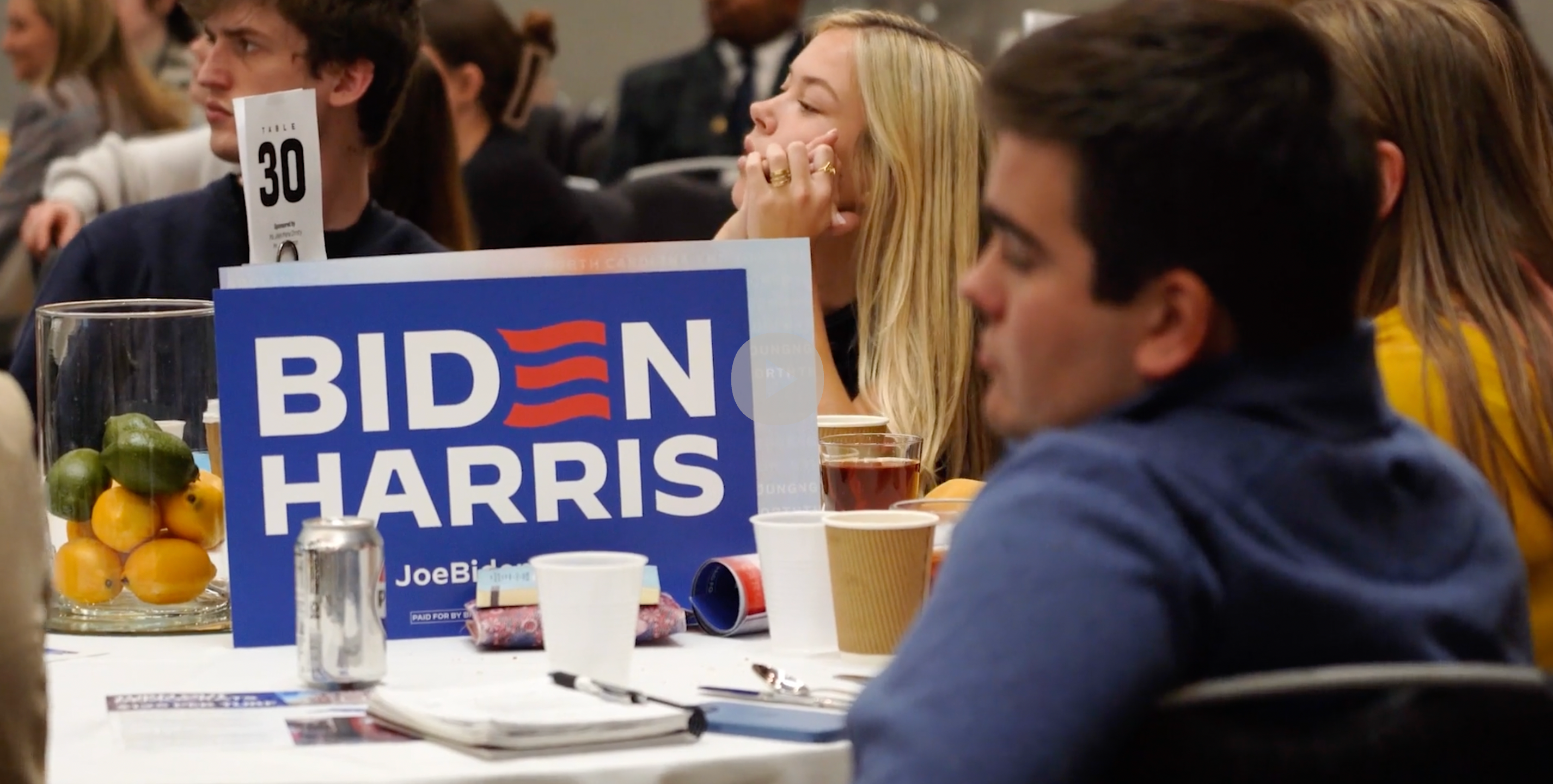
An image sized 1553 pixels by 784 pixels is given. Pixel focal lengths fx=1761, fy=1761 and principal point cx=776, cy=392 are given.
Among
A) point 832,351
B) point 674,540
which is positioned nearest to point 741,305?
point 674,540

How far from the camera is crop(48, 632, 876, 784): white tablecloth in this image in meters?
1.20

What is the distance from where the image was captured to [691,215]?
3.83 m

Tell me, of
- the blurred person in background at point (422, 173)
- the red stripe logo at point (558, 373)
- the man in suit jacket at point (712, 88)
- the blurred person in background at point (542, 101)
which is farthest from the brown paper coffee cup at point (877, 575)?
the man in suit jacket at point (712, 88)

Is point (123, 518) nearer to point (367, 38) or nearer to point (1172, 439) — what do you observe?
point (1172, 439)

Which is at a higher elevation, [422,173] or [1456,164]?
[422,173]

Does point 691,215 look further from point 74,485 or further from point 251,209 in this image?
point 74,485

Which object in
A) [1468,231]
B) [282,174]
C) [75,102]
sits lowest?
[1468,231]

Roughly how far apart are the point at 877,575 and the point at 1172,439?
60 cm

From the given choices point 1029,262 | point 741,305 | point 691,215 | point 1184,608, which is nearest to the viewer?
point 1184,608

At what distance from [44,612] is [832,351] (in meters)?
1.75

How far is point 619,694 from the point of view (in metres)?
1.35

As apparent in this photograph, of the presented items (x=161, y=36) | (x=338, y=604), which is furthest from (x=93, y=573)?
(x=161, y=36)

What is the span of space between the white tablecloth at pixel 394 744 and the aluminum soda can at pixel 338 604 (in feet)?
0.12

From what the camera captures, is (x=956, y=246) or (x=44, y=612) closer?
(x=44, y=612)
